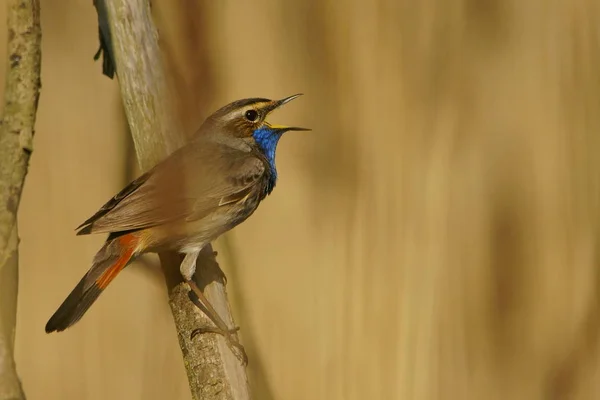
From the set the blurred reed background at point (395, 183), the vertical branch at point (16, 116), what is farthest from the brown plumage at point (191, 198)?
the vertical branch at point (16, 116)

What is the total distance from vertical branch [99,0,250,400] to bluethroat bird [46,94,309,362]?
5 cm

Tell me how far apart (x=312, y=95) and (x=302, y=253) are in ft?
1.77

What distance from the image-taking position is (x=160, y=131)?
84.6 inches

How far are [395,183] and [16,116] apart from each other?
3.99 ft

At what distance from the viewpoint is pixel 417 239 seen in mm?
2549

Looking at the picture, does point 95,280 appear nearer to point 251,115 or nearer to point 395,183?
point 251,115

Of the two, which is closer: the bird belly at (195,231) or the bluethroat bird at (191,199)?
the bluethroat bird at (191,199)

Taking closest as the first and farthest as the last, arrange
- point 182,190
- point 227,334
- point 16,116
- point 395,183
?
point 16,116
point 227,334
point 182,190
point 395,183

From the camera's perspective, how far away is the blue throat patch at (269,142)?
2652mm

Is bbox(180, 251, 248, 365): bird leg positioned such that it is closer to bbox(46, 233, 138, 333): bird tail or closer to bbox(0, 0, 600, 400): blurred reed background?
bbox(46, 233, 138, 333): bird tail

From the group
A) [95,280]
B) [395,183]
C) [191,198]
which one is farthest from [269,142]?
[95,280]

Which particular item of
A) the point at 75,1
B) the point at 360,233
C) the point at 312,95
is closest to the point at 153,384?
the point at 360,233

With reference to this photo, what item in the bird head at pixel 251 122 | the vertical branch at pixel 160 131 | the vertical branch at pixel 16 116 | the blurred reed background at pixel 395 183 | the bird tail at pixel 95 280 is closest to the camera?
the vertical branch at pixel 16 116

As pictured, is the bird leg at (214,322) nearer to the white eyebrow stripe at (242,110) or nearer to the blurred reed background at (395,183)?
the blurred reed background at (395,183)
